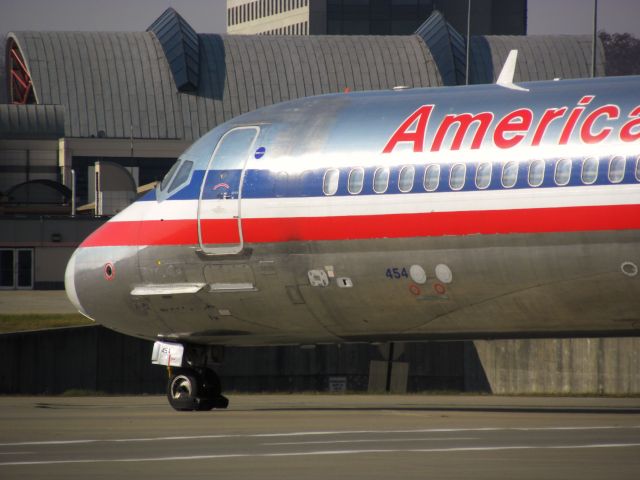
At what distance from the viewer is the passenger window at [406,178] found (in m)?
24.7

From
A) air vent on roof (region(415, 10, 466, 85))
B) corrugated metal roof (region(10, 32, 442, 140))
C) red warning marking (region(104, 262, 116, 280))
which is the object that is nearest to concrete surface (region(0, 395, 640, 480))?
red warning marking (region(104, 262, 116, 280))

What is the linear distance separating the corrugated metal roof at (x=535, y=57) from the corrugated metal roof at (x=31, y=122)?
1323 inches

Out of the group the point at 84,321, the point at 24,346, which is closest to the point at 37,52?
the point at 84,321

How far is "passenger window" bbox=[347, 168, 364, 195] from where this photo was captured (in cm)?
2516

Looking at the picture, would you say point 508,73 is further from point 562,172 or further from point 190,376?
point 190,376

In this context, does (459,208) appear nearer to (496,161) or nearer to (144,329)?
(496,161)

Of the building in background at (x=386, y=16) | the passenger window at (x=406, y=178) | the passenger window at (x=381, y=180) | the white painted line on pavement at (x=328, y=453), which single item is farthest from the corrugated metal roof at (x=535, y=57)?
the white painted line on pavement at (x=328, y=453)

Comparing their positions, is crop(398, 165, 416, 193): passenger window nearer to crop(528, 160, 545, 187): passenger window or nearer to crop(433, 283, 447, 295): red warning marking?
crop(433, 283, 447, 295): red warning marking

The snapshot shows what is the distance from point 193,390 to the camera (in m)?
27.3

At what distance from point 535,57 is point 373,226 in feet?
355

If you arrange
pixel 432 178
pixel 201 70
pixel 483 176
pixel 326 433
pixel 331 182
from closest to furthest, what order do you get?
pixel 326 433 < pixel 483 176 < pixel 432 178 < pixel 331 182 < pixel 201 70

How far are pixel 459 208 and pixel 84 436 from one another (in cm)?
684

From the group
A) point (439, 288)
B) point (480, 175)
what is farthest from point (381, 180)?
point (439, 288)

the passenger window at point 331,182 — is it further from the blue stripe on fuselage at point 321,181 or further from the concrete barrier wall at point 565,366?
the concrete barrier wall at point 565,366
